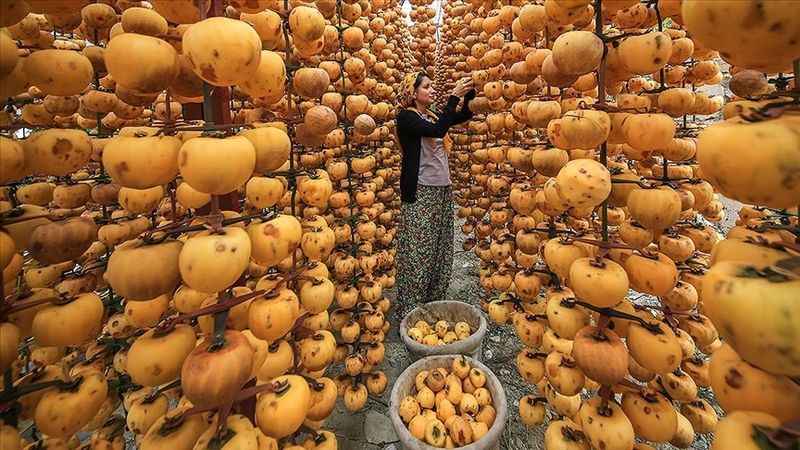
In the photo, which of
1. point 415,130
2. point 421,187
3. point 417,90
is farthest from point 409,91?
point 421,187

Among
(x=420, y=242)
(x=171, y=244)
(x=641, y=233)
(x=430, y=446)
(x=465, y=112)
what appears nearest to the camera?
(x=171, y=244)

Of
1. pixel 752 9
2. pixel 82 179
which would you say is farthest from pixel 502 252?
pixel 82 179

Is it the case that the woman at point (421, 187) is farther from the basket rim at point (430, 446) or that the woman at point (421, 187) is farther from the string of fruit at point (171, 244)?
the string of fruit at point (171, 244)

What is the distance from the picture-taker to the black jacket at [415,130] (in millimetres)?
3211

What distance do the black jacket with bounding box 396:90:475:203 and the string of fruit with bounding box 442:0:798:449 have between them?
1.00 metres

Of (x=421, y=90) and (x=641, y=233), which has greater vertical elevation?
(x=421, y=90)

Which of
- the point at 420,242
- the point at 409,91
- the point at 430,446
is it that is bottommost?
the point at 430,446

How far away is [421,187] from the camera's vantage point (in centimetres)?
347

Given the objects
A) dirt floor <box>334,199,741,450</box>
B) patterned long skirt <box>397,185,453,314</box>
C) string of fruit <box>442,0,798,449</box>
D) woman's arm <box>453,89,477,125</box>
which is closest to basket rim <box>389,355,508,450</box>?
string of fruit <box>442,0,798,449</box>

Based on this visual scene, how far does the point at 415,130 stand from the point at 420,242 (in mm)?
1062

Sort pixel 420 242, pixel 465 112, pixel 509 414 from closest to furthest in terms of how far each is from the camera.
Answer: pixel 509 414 < pixel 465 112 < pixel 420 242

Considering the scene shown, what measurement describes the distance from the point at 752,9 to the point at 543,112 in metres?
1.13

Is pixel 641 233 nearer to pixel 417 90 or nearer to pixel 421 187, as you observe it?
pixel 421 187

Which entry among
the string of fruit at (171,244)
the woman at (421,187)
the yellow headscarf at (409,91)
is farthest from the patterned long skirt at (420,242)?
the string of fruit at (171,244)
